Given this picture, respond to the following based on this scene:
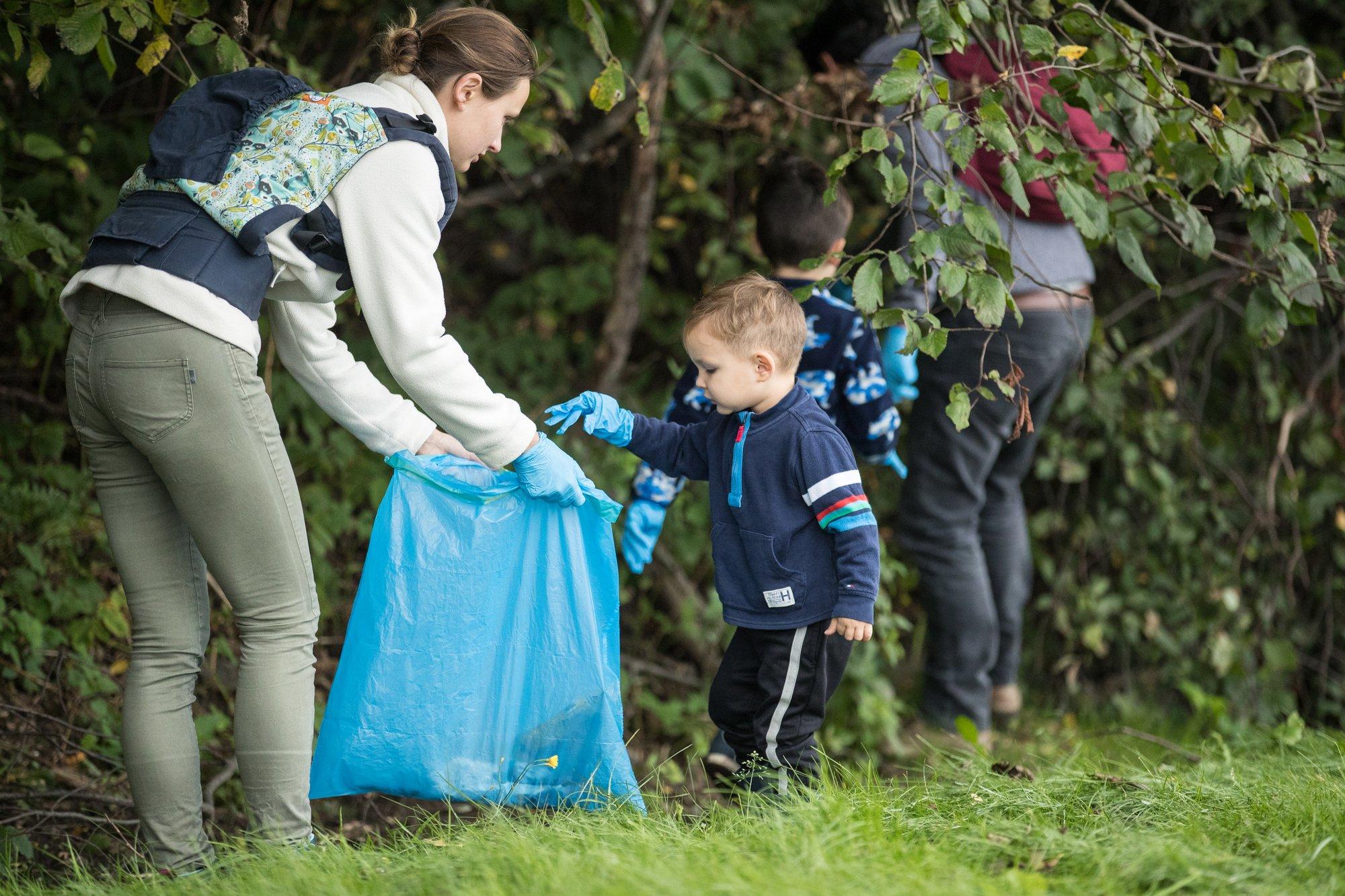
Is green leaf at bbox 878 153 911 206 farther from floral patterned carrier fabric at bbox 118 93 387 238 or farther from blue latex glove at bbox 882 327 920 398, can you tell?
floral patterned carrier fabric at bbox 118 93 387 238

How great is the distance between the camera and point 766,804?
216 cm

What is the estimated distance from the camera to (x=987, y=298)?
7.26 ft

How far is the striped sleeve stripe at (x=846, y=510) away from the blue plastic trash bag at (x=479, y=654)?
16.0 inches

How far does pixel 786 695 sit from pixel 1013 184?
1.09m

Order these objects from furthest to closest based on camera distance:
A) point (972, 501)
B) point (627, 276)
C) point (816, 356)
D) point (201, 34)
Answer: point (627, 276), point (972, 501), point (816, 356), point (201, 34)

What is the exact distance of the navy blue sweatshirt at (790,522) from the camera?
2113 millimetres

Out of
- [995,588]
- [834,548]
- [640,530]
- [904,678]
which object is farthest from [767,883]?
[904,678]

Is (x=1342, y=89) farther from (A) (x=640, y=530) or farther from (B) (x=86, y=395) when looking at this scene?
(B) (x=86, y=395)

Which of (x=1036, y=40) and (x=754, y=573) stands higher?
(x=1036, y=40)

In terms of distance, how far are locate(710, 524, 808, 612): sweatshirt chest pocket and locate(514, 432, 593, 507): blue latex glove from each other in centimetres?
30

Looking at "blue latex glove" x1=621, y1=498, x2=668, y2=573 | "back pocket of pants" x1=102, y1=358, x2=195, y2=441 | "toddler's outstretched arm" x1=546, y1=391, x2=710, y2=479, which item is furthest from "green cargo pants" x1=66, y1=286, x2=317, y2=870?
"blue latex glove" x1=621, y1=498, x2=668, y2=573

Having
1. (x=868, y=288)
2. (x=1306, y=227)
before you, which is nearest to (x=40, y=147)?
(x=868, y=288)

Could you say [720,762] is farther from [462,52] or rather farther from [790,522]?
[462,52]

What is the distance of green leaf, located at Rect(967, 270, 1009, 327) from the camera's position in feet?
7.23
